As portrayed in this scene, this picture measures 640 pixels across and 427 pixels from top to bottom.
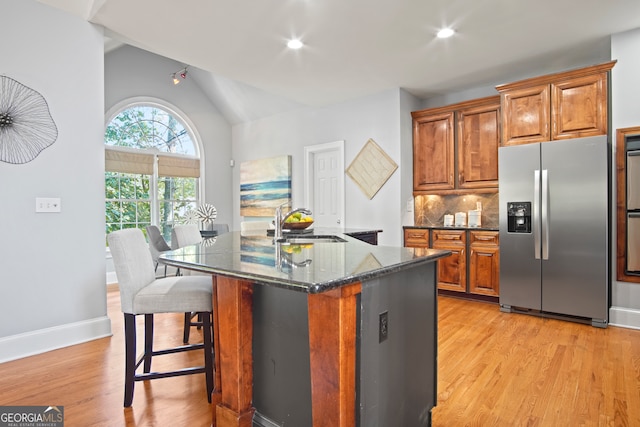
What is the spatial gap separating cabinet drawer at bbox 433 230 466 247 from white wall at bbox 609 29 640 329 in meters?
1.44

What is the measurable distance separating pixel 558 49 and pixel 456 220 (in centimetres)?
220

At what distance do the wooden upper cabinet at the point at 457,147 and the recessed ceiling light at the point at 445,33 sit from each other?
132 centimetres

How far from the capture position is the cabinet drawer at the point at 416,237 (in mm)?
4609

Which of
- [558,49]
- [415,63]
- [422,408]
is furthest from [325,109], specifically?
[422,408]

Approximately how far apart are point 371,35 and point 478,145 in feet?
6.77

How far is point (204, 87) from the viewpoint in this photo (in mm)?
6605

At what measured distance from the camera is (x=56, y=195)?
294 cm

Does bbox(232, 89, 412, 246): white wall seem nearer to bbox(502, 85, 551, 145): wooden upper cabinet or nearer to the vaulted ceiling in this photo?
the vaulted ceiling

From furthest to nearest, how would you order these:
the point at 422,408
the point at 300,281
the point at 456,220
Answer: the point at 456,220 < the point at 422,408 < the point at 300,281

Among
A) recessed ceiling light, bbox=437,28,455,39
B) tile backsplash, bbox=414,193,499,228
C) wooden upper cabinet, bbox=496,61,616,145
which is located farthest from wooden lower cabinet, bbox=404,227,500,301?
recessed ceiling light, bbox=437,28,455,39

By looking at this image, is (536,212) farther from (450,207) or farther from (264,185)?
(264,185)

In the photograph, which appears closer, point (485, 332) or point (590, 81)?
point (485, 332)

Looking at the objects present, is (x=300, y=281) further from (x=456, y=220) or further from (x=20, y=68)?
(x=456, y=220)

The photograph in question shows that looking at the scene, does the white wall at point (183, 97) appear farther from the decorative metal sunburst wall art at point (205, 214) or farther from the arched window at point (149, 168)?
the decorative metal sunburst wall art at point (205, 214)
